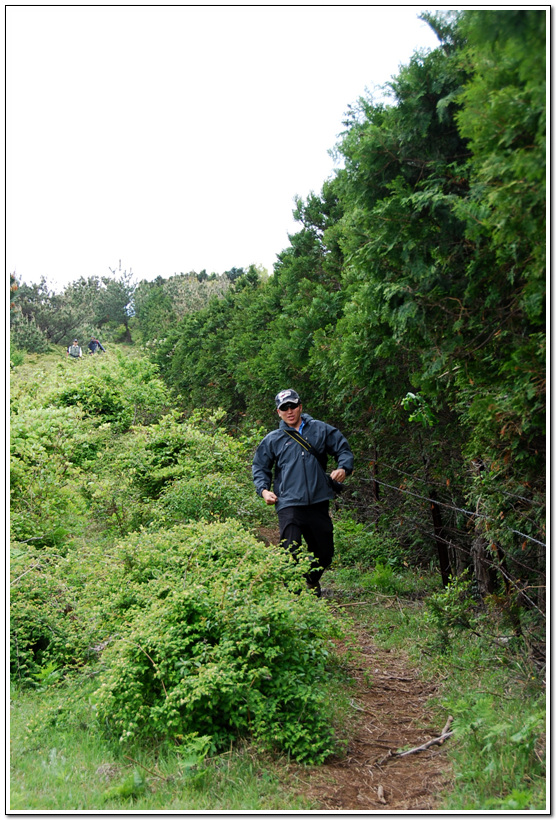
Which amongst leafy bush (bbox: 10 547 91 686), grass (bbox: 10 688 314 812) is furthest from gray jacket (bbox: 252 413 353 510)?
grass (bbox: 10 688 314 812)

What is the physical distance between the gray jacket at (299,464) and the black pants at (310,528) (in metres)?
0.09

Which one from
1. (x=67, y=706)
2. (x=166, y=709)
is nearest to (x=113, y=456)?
(x=67, y=706)

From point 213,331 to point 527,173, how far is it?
662 inches

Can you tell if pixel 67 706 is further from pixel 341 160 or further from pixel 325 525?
pixel 341 160

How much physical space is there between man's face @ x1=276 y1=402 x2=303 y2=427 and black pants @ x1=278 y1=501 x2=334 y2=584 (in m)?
0.70

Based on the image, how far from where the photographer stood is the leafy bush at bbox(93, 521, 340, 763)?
340 centimetres

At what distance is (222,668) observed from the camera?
137 inches

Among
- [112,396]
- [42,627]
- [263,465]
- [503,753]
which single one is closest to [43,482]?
[42,627]

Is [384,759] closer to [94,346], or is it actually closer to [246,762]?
[246,762]

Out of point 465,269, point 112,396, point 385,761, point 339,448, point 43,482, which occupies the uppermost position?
point 465,269

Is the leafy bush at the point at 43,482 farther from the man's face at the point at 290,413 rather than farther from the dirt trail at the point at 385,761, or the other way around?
the dirt trail at the point at 385,761

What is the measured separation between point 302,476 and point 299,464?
106mm

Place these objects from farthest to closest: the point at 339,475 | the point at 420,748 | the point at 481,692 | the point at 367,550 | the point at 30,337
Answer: the point at 30,337 < the point at 367,550 < the point at 339,475 < the point at 481,692 < the point at 420,748

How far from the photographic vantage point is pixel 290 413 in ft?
18.2
